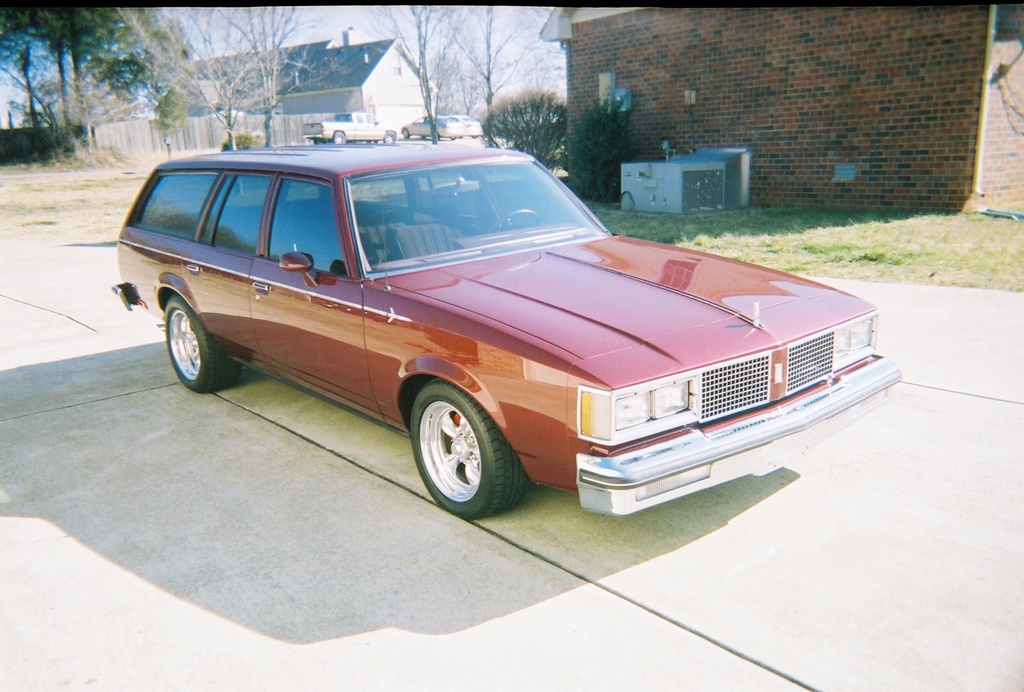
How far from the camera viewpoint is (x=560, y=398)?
→ 10.6ft

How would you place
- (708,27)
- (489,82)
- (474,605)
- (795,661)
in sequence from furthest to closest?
(489,82) < (708,27) < (474,605) < (795,661)

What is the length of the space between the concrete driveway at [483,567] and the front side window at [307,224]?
1.08m

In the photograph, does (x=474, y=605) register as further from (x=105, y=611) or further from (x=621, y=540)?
(x=105, y=611)

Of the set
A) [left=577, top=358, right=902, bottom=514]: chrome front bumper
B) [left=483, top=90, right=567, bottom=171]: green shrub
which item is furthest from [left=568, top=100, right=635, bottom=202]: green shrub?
[left=577, top=358, right=902, bottom=514]: chrome front bumper

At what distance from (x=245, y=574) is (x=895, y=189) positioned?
11.3m

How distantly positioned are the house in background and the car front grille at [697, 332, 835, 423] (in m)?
53.3

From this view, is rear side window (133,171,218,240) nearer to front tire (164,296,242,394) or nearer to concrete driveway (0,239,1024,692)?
front tire (164,296,242,394)

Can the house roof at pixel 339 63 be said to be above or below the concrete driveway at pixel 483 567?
above

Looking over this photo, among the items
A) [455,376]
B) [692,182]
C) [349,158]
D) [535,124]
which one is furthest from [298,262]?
[535,124]

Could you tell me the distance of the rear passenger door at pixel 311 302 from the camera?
424cm

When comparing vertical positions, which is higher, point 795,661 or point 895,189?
point 895,189

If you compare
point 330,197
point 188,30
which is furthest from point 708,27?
point 188,30

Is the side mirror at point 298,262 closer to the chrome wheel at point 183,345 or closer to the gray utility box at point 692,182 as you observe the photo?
the chrome wheel at point 183,345

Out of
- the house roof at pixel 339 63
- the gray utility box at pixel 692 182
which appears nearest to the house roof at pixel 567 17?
the gray utility box at pixel 692 182
